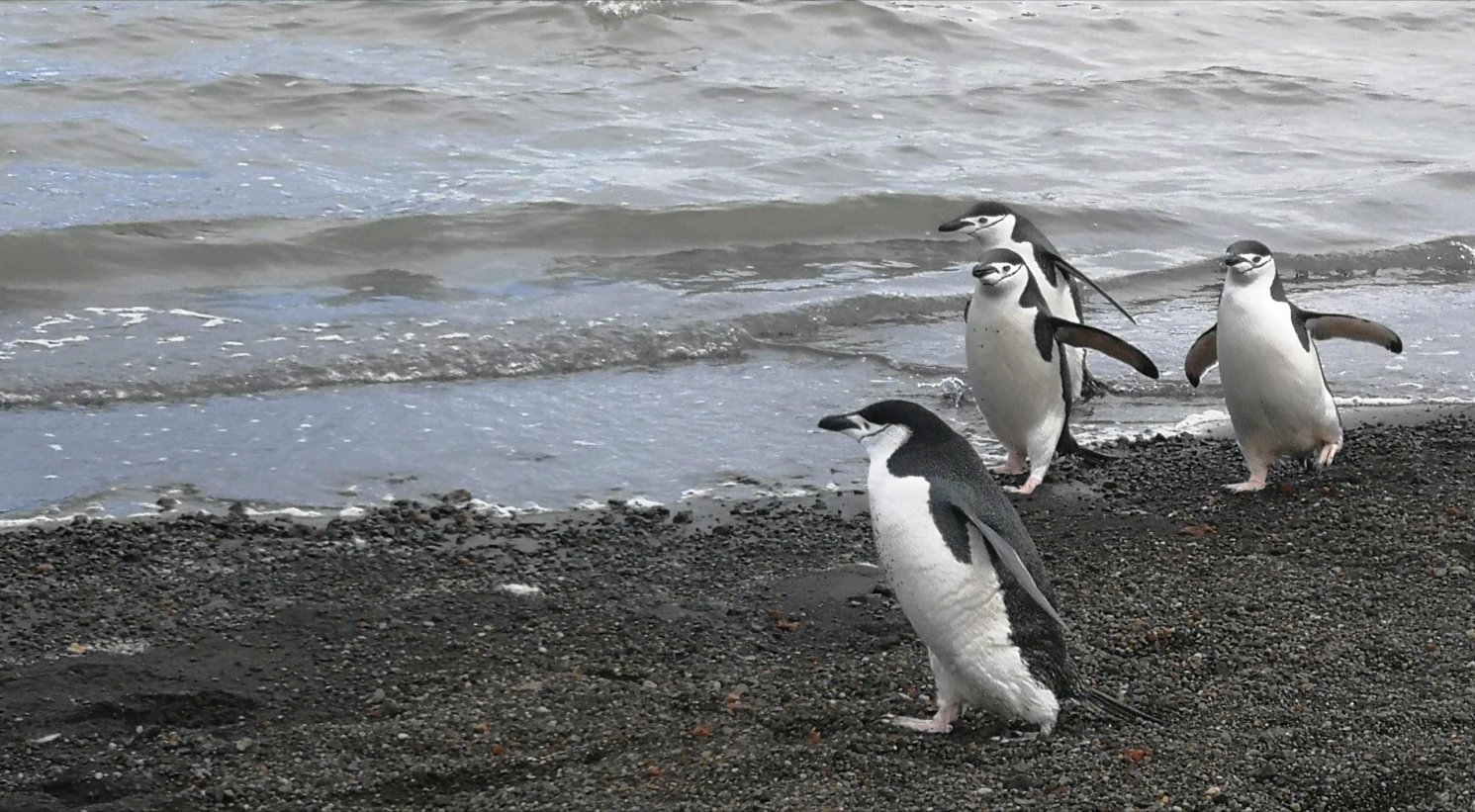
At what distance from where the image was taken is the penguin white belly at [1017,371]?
19.3ft

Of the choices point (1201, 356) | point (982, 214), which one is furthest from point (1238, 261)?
point (982, 214)

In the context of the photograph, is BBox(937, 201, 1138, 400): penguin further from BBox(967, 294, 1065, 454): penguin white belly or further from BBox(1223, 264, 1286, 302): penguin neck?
BBox(1223, 264, 1286, 302): penguin neck

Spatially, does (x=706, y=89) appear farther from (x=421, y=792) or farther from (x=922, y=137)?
(x=421, y=792)

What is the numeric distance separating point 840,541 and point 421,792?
6.31 feet

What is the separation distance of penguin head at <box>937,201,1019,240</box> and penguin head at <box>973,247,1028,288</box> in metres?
0.90

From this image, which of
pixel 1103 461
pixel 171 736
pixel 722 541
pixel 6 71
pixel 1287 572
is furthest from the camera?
pixel 6 71

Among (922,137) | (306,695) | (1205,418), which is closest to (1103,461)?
(1205,418)

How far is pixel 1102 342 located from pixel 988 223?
4.27ft

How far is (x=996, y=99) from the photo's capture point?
1407 centimetres

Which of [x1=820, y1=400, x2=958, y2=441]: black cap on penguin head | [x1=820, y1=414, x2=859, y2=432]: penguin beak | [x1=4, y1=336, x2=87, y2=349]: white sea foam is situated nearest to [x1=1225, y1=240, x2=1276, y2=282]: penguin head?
[x1=820, y1=400, x2=958, y2=441]: black cap on penguin head

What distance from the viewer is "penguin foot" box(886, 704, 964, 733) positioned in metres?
3.76

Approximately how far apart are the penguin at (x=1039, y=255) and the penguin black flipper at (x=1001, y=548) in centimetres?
286

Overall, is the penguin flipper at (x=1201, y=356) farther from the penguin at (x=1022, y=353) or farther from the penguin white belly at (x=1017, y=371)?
the penguin white belly at (x=1017, y=371)

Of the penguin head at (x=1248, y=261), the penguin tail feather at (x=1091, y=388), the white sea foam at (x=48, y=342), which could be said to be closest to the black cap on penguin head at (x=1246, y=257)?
the penguin head at (x=1248, y=261)
